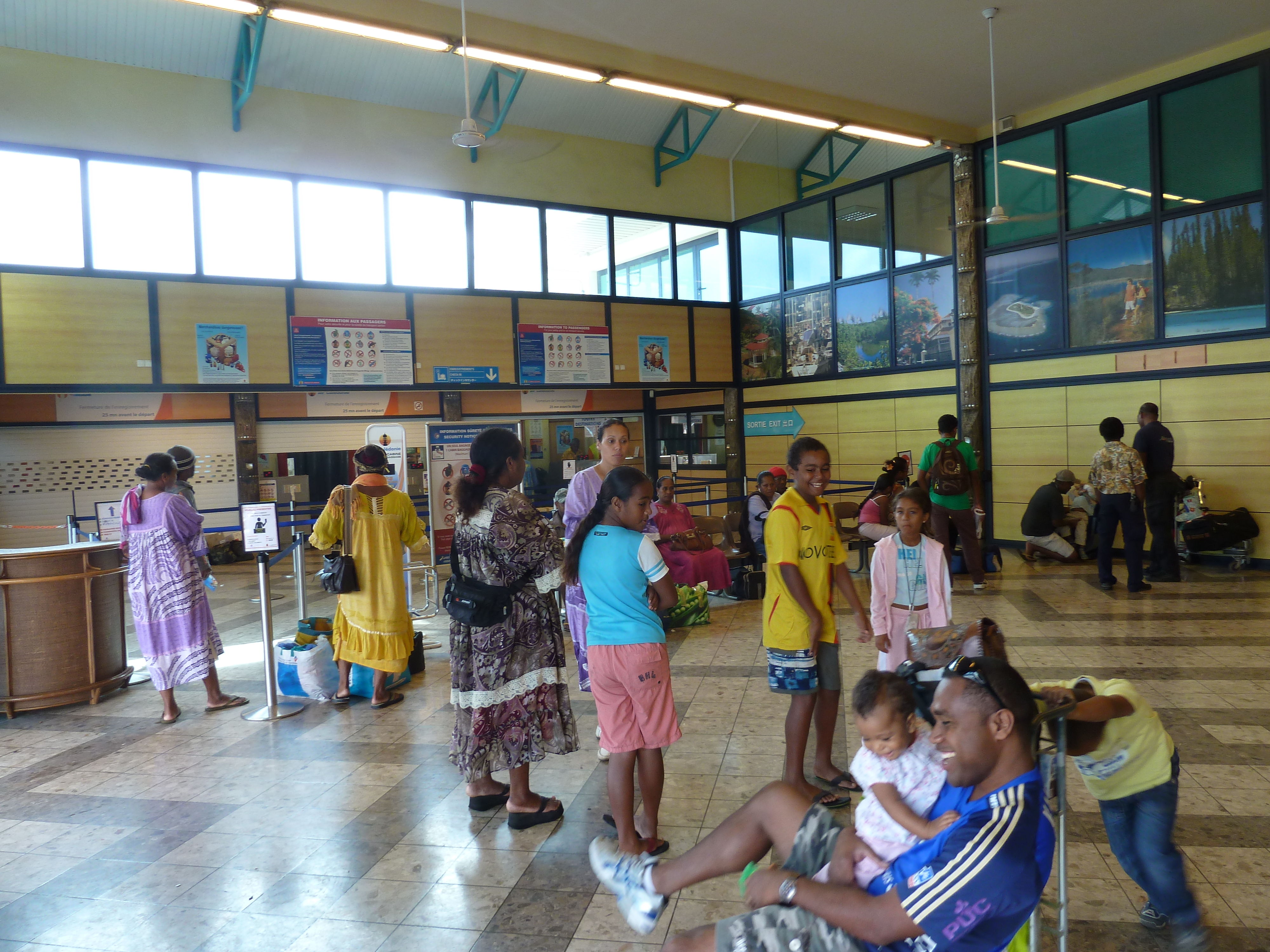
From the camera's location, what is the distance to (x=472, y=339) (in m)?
11.1

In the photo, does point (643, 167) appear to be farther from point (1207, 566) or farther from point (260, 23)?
point (1207, 566)

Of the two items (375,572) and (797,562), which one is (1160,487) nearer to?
(797,562)

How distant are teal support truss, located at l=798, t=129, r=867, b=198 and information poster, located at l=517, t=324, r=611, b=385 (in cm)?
516

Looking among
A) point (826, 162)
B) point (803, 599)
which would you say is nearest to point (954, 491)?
point (803, 599)

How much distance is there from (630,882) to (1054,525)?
28.2 ft

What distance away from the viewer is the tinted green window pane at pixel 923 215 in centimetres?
1048

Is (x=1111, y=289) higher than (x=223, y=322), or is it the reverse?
(x=223, y=322)

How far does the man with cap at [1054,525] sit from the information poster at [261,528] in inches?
316

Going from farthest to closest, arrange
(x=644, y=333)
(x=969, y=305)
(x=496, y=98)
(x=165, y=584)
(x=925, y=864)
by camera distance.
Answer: (x=644, y=333) < (x=496, y=98) < (x=969, y=305) < (x=165, y=584) < (x=925, y=864)

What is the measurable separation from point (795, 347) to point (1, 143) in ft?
33.1

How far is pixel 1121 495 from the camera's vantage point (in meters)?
7.33

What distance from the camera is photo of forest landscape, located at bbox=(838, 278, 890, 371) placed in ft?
37.0

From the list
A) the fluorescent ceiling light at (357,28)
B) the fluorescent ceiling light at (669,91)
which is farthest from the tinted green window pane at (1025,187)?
the fluorescent ceiling light at (357,28)

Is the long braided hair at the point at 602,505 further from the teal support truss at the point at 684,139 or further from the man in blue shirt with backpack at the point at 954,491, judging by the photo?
the teal support truss at the point at 684,139
